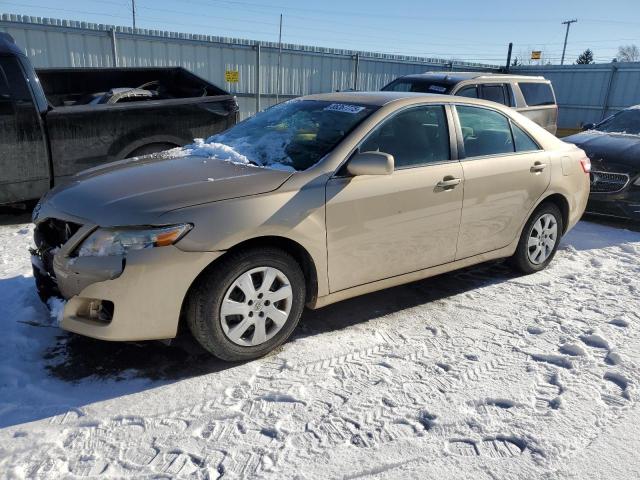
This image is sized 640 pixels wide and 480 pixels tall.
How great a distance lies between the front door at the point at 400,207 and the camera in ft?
11.3

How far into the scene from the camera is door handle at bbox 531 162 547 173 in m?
4.58

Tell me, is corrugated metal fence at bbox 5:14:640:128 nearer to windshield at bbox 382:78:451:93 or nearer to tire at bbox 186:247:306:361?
windshield at bbox 382:78:451:93

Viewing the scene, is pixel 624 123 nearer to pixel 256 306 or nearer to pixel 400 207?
pixel 400 207

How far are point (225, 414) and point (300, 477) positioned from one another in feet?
2.01

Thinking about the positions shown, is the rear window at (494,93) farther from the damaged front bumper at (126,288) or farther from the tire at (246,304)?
the damaged front bumper at (126,288)

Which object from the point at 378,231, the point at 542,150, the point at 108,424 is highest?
the point at 542,150

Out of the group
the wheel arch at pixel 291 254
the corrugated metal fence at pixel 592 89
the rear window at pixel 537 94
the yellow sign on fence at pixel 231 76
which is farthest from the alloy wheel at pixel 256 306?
the corrugated metal fence at pixel 592 89

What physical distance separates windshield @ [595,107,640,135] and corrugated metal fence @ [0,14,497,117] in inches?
376

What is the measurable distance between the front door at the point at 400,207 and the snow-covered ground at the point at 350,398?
49 centimetres

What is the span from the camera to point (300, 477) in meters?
2.35

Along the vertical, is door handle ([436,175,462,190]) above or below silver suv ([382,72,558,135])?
below

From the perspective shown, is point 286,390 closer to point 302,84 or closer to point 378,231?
point 378,231

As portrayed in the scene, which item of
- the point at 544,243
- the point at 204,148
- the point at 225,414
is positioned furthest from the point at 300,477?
the point at 544,243

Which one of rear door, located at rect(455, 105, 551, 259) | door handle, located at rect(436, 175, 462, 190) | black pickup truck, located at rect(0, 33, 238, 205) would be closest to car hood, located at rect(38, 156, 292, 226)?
door handle, located at rect(436, 175, 462, 190)
